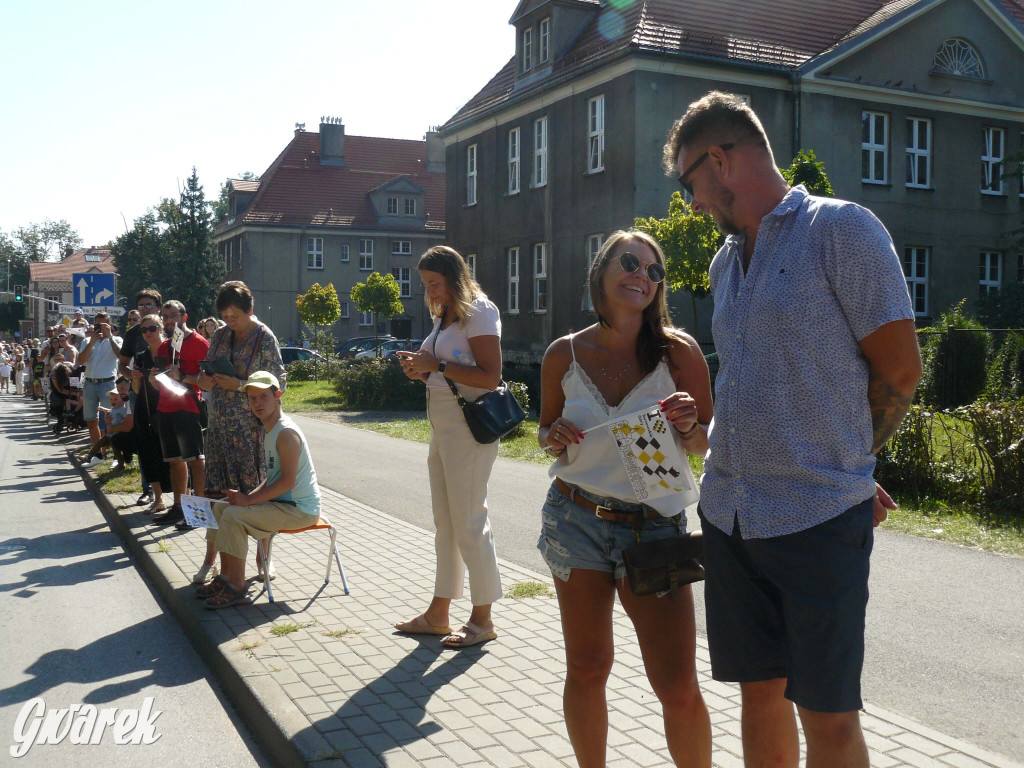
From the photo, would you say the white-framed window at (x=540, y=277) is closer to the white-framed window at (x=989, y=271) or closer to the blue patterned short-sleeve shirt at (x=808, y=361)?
the white-framed window at (x=989, y=271)

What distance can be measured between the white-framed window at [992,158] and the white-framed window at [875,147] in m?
3.82

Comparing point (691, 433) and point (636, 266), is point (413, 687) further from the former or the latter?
point (636, 266)

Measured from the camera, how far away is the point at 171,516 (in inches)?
381

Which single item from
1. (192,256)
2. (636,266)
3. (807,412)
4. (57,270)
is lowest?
(807,412)

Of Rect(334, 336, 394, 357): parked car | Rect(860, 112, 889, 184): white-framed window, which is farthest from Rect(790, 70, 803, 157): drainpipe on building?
Rect(334, 336, 394, 357): parked car

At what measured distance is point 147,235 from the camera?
67.6m

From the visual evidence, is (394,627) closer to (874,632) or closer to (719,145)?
(874,632)

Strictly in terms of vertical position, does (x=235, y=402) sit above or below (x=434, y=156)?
below

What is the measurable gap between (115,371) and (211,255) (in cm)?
4558

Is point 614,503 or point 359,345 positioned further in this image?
point 359,345

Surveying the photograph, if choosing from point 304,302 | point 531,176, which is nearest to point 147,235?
point 304,302

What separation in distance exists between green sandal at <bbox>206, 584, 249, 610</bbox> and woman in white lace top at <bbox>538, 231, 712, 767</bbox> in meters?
3.57

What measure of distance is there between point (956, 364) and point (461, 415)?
14.7 meters

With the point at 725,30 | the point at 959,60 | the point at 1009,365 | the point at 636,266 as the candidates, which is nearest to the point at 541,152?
the point at 725,30
